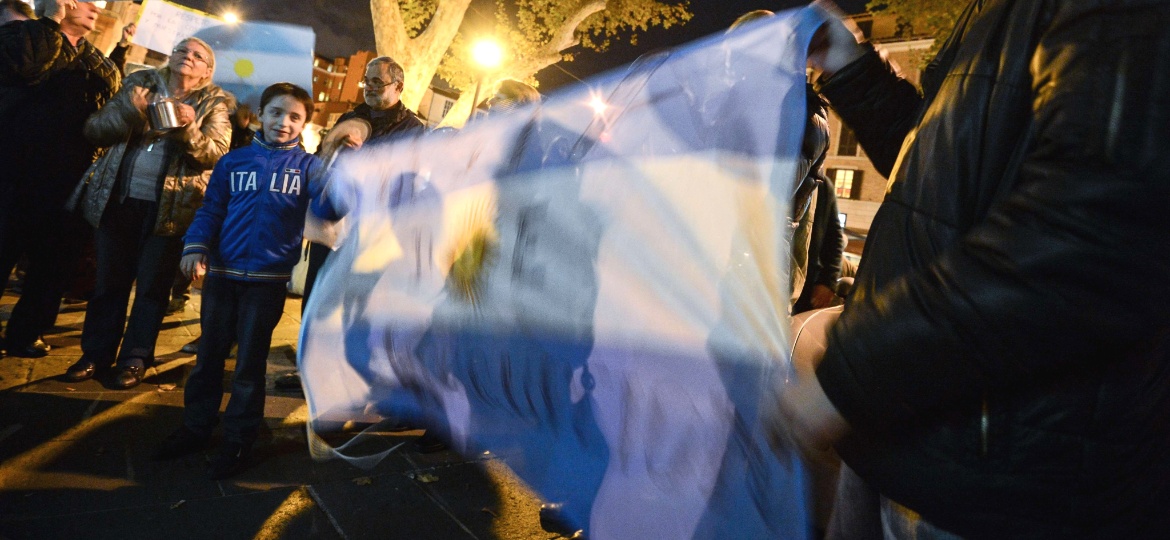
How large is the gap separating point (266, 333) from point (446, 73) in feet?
48.5

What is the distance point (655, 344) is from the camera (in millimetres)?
2109

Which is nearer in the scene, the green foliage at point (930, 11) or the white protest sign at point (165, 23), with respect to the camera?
the white protest sign at point (165, 23)

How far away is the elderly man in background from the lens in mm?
3975

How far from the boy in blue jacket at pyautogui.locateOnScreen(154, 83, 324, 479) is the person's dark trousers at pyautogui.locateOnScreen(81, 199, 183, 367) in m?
1.11

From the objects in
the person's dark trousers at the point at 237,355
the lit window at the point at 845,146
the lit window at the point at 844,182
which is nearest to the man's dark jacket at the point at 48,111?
the person's dark trousers at the point at 237,355

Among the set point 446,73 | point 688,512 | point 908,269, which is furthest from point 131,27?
point 446,73

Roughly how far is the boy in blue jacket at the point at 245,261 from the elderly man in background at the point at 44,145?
6.46 feet

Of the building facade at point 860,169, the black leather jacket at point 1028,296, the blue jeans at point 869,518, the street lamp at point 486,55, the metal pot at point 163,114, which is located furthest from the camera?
the building facade at point 860,169

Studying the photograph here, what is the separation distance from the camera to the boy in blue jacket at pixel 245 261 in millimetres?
3043

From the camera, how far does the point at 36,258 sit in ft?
14.2

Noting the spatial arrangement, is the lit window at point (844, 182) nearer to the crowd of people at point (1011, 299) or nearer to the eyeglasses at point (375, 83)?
the eyeglasses at point (375, 83)

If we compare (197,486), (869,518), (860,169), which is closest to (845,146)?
(860,169)

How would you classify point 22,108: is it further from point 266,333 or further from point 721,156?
point 721,156

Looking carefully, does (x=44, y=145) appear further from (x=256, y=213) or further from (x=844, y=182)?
(x=844, y=182)
